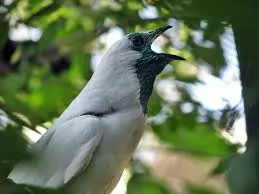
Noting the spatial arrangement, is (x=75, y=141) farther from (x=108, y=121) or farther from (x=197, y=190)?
(x=197, y=190)

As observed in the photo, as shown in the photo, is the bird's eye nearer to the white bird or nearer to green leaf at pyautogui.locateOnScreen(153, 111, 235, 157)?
the white bird

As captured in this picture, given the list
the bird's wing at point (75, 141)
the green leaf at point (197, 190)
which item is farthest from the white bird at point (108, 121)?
the green leaf at point (197, 190)

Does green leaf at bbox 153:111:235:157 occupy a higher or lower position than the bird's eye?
lower

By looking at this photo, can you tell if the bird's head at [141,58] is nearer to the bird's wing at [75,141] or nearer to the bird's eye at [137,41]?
the bird's eye at [137,41]

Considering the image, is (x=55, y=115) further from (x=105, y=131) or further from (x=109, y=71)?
(x=105, y=131)

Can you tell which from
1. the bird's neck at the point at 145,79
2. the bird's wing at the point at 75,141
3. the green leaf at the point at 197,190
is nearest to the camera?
the green leaf at the point at 197,190

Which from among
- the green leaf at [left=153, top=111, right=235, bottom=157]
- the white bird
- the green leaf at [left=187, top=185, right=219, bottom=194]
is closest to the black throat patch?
the white bird

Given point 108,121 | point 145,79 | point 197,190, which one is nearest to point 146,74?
point 145,79
